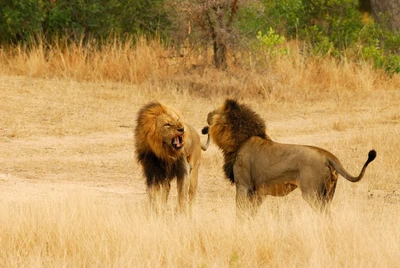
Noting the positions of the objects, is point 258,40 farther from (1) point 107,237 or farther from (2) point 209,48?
(1) point 107,237

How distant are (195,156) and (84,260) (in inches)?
89.6

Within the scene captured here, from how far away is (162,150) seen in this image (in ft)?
24.6

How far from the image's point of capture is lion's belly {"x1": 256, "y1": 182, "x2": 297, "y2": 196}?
708cm

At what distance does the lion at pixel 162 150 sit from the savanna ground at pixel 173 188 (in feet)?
0.73

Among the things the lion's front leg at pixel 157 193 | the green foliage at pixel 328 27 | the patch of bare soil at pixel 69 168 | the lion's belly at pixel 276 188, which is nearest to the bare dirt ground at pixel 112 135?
the patch of bare soil at pixel 69 168

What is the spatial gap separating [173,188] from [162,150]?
2.04 metres

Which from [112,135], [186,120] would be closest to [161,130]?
[112,135]

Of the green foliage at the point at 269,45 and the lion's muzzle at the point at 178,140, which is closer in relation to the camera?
the lion's muzzle at the point at 178,140

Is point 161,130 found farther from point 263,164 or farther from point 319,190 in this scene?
point 319,190

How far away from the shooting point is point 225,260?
610 centimetres

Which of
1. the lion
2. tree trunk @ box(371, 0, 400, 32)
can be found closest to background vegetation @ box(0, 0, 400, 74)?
tree trunk @ box(371, 0, 400, 32)

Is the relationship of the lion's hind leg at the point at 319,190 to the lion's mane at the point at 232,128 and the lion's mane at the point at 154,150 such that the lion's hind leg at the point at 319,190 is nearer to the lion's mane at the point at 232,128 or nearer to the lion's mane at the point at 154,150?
the lion's mane at the point at 232,128

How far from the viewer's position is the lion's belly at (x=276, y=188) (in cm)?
708

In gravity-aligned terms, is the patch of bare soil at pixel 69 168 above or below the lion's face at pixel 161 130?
below
